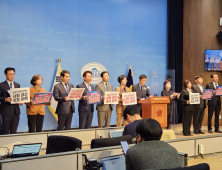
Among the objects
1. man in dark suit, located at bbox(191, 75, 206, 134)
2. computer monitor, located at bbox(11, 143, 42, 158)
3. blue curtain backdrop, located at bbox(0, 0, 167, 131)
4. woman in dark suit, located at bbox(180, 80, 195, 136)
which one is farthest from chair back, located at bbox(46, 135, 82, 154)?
man in dark suit, located at bbox(191, 75, 206, 134)

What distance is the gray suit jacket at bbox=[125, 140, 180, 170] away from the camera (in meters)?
1.52

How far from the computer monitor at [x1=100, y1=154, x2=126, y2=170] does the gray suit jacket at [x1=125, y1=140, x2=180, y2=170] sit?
417mm

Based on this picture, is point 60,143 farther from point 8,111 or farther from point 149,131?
point 8,111

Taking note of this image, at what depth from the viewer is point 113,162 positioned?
1.99 meters

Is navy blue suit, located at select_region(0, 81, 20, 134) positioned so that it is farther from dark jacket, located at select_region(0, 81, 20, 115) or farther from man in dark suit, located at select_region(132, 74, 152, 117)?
man in dark suit, located at select_region(132, 74, 152, 117)

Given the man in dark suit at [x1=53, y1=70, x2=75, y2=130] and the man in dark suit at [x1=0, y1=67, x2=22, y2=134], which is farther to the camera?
the man in dark suit at [x1=53, y1=70, x2=75, y2=130]

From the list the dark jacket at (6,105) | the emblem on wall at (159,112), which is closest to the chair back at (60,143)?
the dark jacket at (6,105)

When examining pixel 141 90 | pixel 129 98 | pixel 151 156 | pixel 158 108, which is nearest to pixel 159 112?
pixel 158 108

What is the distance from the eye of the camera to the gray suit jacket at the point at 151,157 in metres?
1.52

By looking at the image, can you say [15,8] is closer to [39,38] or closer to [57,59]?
[39,38]

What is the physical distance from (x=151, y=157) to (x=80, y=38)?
19.5 feet

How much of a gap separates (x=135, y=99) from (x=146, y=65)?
9.68ft

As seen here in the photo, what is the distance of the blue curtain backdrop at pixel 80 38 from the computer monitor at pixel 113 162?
3861 mm

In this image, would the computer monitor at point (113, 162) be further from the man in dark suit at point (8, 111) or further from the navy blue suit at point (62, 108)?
the man in dark suit at point (8, 111)
